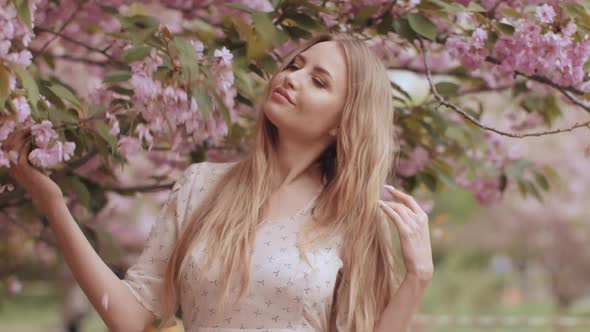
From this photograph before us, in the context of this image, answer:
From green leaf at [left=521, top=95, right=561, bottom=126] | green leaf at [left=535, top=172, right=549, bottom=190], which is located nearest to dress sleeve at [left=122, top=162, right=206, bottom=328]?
green leaf at [left=521, top=95, right=561, bottom=126]

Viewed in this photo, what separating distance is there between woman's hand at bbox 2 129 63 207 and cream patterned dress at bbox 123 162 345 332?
0.88ft

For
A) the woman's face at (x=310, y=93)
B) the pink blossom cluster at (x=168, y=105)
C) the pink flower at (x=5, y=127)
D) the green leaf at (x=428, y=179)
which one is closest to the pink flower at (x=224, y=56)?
the pink blossom cluster at (x=168, y=105)

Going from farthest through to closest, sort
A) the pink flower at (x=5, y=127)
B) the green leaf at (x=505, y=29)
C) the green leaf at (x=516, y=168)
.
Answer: the green leaf at (x=516, y=168) → the green leaf at (x=505, y=29) → the pink flower at (x=5, y=127)

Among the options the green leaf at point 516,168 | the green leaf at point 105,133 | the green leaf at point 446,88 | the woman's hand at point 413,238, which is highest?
the green leaf at point 105,133

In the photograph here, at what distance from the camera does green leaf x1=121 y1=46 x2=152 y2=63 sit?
1823mm

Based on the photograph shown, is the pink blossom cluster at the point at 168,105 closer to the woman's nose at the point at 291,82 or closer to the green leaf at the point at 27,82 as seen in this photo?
the woman's nose at the point at 291,82

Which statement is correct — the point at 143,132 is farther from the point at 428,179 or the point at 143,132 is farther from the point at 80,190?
the point at 428,179

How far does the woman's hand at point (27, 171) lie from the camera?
5.54 ft

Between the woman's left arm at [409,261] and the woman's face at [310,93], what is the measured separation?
228mm

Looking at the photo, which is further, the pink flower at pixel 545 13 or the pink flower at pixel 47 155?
the pink flower at pixel 545 13

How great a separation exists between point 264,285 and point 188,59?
18.9 inches

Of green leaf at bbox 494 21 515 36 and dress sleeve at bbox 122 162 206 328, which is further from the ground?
green leaf at bbox 494 21 515 36

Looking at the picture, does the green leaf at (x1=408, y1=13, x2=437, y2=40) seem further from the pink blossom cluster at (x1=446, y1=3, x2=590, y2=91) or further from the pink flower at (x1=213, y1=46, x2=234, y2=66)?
the pink flower at (x1=213, y1=46, x2=234, y2=66)

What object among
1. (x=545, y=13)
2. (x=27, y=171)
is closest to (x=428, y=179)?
(x=545, y=13)
